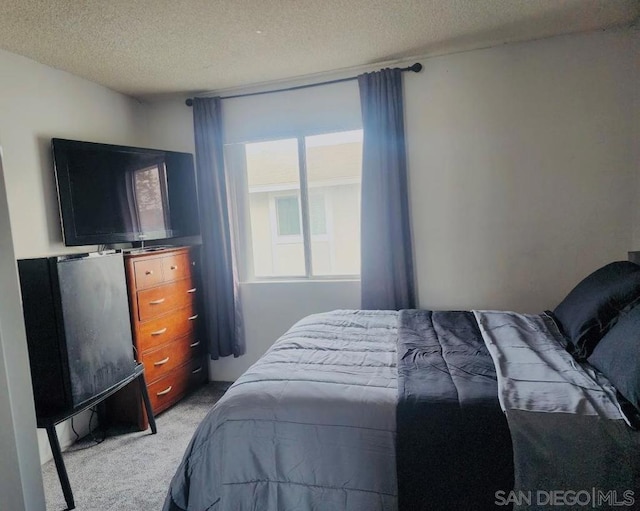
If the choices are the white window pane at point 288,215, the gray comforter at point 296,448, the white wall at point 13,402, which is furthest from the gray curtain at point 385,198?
the white wall at point 13,402

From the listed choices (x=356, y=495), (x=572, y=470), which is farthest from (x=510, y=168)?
(x=356, y=495)

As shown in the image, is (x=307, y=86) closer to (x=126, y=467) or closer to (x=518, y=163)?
(x=518, y=163)

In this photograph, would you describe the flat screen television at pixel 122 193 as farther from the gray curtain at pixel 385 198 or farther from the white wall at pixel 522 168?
the white wall at pixel 522 168

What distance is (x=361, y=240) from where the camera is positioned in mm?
2766

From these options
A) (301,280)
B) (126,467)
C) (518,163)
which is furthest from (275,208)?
(126,467)

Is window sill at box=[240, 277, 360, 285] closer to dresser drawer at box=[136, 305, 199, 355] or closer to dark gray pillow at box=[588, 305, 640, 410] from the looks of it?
dresser drawer at box=[136, 305, 199, 355]

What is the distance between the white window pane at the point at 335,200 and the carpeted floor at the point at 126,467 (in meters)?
1.56

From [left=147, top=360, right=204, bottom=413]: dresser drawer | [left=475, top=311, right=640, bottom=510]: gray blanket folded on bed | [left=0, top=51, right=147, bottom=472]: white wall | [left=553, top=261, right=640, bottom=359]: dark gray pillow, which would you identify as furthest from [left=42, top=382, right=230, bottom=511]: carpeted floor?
[left=553, top=261, right=640, bottom=359]: dark gray pillow

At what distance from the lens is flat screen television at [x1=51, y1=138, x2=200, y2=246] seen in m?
2.38

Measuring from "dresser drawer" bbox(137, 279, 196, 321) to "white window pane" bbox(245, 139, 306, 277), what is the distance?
0.60 meters

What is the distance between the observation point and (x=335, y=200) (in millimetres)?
3043

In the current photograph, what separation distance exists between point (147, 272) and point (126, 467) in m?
1.21

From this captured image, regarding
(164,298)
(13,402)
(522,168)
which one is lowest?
(164,298)

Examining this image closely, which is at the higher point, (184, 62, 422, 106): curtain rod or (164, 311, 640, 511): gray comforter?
(184, 62, 422, 106): curtain rod
